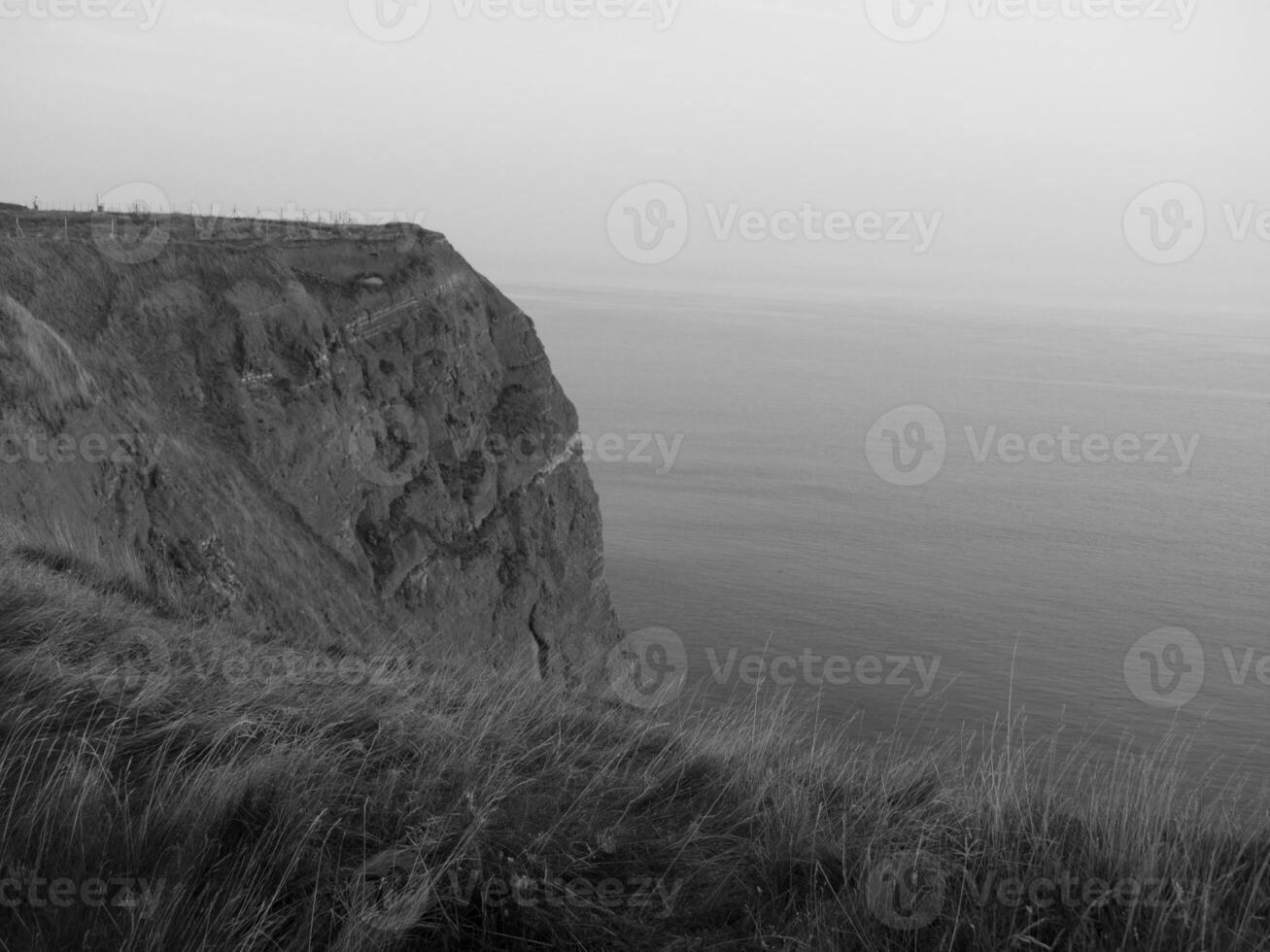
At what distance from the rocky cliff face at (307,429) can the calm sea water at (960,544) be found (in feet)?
25.6

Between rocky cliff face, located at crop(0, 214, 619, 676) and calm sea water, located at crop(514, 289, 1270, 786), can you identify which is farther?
calm sea water, located at crop(514, 289, 1270, 786)

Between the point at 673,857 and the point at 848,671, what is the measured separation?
106ft

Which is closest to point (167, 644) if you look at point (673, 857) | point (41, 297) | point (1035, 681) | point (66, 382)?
point (673, 857)

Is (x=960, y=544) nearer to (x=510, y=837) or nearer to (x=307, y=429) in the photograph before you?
(x=307, y=429)

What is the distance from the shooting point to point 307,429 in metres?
27.2

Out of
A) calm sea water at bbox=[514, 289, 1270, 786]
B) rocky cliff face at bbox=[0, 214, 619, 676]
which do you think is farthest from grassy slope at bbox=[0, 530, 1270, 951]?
rocky cliff face at bbox=[0, 214, 619, 676]

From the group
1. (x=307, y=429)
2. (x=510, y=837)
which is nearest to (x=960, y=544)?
A: (x=307, y=429)

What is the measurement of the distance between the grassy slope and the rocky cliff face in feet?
34.1

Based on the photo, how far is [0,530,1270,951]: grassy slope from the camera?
133 inches

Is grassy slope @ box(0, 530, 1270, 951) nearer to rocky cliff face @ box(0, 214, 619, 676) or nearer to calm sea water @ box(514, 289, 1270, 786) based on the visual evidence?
calm sea water @ box(514, 289, 1270, 786)

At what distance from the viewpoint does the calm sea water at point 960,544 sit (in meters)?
33.9

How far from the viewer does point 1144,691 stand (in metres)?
35.7

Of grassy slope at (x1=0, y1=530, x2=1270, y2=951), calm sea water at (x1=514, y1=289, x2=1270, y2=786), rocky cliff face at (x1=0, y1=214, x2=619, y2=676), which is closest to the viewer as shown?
grassy slope at (x1=0, y1=530, x2=1270, y2=951)

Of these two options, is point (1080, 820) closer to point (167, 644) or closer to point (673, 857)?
point (673, 857)
